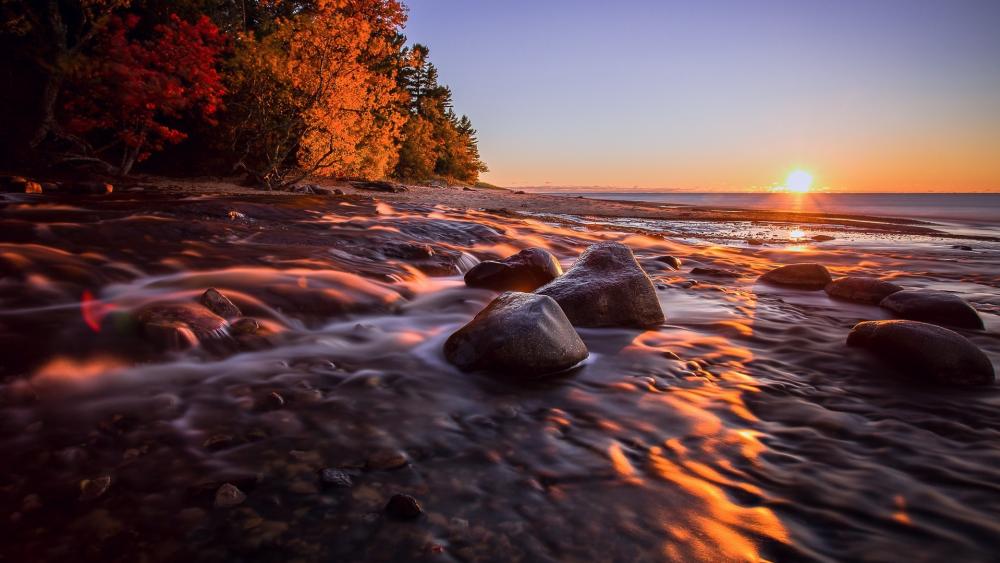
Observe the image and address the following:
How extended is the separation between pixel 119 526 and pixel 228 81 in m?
23.0

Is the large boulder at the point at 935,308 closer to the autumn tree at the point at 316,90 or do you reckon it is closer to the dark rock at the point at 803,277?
the dark rock at the point at 803,277

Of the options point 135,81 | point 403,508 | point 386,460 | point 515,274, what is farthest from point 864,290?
point 135,81

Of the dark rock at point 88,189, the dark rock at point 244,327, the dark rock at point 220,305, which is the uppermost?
the dark rock at point 88,189

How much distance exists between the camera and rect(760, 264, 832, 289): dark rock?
7312 mm

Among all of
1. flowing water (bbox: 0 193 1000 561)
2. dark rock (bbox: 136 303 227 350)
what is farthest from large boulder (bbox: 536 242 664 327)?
dark rock (bbox: 136 303 227 350)

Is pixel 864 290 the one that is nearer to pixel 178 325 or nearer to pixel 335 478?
pixel 335 478

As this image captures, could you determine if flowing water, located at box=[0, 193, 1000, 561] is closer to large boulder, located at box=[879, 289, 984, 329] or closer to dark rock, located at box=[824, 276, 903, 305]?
large boulder, located at box=[879, 289, 984, 329]

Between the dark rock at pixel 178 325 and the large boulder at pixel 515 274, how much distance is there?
3.19 m

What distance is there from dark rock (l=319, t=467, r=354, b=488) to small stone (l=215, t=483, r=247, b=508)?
1.00ft

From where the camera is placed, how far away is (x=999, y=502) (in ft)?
7.26

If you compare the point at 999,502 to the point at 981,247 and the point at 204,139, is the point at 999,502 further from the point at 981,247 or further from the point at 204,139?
the point at 204,139

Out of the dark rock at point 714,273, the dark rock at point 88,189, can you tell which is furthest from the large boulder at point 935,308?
the dark rock at point 88,189

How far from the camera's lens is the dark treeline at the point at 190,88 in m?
15.6

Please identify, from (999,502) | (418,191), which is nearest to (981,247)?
(999,502)
